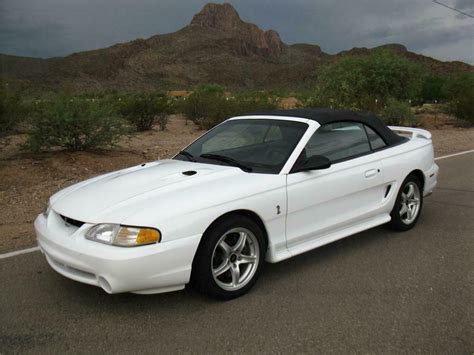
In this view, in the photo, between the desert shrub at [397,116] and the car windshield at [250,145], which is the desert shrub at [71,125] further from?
the desert shrub at [397,116]

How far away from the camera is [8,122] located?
11.6 meters

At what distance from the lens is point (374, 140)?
18.0ft

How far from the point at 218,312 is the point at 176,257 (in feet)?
1.79

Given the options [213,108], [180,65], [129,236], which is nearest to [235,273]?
[129,236]

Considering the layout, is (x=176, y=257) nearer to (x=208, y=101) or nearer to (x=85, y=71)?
(x=208, y=101)

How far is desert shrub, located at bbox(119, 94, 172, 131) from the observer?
17.1 meters

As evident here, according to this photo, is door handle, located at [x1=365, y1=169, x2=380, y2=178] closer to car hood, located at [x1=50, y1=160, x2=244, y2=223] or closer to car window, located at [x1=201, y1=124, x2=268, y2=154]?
car window, located at [x1=201, y1=124, x2=268, y2=154]

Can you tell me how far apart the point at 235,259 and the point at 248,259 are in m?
0.12

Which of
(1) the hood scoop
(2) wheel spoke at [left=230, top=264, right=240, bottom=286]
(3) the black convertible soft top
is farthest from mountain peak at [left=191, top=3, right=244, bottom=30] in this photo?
(2) wheel spoke at [left=230, top=264, right=240, bottom=286]

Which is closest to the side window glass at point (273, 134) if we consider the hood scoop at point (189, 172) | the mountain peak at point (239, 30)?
the hood scoop at point (189, 172)

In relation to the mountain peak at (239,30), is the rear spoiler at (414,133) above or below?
below

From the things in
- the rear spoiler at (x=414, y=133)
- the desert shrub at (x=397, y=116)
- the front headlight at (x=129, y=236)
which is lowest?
the desert shrub at (x=397, y=116)

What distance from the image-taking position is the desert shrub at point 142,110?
17141mm

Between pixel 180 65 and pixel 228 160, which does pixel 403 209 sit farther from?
pixel 180 65
